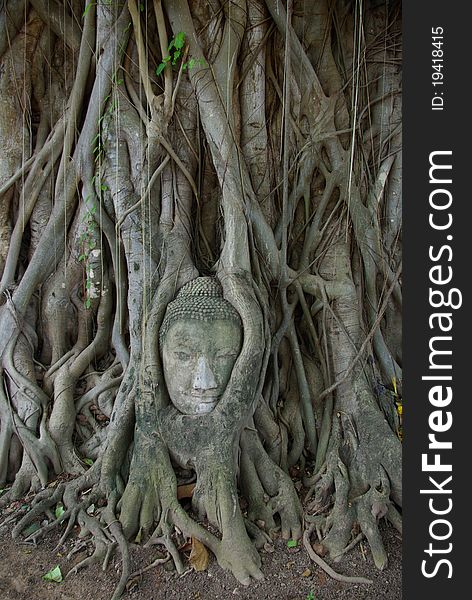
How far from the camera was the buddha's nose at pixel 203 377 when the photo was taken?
2.32m

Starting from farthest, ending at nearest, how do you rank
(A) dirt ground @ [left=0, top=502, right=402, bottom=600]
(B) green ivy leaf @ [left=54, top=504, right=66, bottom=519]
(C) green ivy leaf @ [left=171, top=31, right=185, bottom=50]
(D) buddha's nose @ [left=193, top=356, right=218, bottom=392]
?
(C) green ivy leaf @ [left=171, top=31, right=185, bottom=50] < (B) green ivy leaf @ [left=54, top=504, right=66, bottom=519] < (D) buddha's nose @ [left=193, top=356, right=218, bottom=392] < (A) dirt ground @ [left=0, top=502, right=402, bottom=600]

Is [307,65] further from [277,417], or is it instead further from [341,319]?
[277,417]

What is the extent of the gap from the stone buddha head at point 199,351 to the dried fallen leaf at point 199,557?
0.59m

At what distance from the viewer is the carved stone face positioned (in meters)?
2.35

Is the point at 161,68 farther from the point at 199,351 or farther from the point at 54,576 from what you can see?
the point at 54,576

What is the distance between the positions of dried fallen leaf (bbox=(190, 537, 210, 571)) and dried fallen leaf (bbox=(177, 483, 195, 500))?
281 mm

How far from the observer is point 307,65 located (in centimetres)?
291

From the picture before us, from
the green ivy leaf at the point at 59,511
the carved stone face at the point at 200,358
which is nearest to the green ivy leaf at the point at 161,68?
the carved stone face at the point at 200,358

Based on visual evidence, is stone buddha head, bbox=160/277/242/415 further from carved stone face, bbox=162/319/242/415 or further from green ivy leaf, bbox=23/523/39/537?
green ivy leaf, bbox=23/523/39/537

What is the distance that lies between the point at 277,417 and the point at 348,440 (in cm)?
42

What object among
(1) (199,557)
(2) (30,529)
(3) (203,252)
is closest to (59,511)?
(2) (30,529)

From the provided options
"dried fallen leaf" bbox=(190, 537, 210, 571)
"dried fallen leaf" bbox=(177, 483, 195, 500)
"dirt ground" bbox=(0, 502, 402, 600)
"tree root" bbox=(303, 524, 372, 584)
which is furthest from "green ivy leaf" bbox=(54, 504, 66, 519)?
"tree root" bbox=(303, 524, 372, 584)

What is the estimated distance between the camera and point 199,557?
2.11 metres

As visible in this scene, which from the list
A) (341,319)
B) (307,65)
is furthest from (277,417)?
(307,65)
